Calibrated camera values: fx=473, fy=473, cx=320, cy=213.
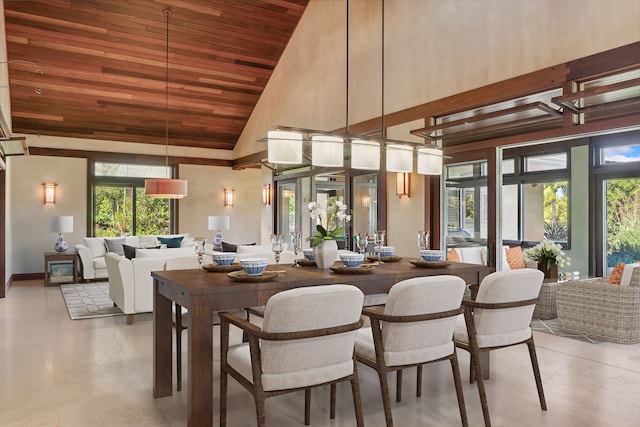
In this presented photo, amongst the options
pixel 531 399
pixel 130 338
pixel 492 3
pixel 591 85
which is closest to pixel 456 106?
pixel 492 3

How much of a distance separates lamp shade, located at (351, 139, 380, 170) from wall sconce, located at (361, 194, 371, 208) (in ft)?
10.8

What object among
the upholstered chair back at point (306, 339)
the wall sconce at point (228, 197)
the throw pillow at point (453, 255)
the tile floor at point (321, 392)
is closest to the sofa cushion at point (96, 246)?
the wall sconce at point (228, 197)

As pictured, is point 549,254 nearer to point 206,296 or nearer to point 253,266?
point 253,266

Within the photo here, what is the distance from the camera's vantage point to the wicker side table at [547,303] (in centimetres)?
546

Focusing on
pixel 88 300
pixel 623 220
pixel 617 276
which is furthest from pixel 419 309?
pixel 623 220

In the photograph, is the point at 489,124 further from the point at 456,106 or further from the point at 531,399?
the point at 531,399

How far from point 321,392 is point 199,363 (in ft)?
3.58

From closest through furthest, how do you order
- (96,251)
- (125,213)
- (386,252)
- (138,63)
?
1. (386,252)
2. (138,63)
3. (96,251)
4. (125,213)

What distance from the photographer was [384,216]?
6.64m

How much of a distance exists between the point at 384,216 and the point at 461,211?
121 cm

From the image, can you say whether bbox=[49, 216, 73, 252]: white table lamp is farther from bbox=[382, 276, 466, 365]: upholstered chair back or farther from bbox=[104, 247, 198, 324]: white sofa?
bbox=[382, 276, 466, 365]: upholstered chair back

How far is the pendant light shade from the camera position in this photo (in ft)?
12.4

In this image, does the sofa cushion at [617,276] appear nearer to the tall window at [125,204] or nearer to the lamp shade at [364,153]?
the lamp shade at [364,153]

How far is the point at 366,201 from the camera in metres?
7.16
